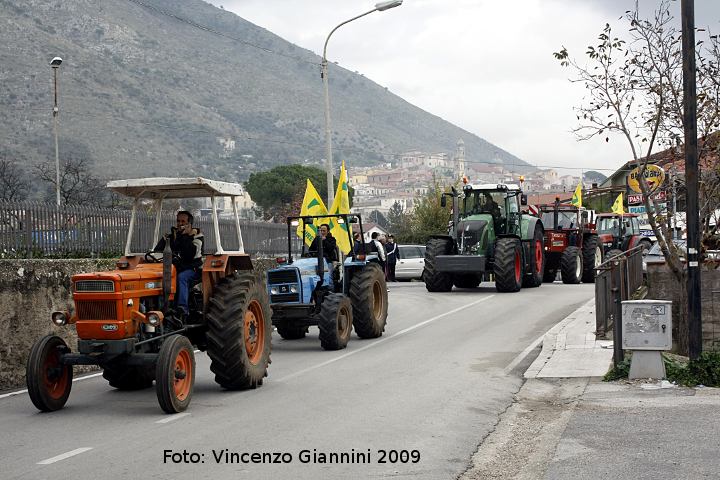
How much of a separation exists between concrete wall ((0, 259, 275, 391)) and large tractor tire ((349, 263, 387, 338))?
3.93m

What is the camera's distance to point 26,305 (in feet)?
46.2

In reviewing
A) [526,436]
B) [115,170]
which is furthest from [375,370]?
[115,170]

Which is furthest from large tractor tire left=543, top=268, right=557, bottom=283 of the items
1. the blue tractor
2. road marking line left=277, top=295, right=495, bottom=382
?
the blue tractor

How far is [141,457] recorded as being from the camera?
859 cm

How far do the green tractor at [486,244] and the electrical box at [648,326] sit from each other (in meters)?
14.6

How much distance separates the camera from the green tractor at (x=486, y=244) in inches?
1075

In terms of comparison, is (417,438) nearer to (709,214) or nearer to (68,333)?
(68,333)

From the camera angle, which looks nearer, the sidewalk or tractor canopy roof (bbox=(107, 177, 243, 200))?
the sidewalk

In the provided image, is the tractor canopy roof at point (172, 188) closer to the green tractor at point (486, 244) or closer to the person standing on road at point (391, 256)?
the green tractor at point (486, 244)

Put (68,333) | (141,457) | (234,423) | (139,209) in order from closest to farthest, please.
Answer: (141,457), (234,423), (139,209), (68,333)

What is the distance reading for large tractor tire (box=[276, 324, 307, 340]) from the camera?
18.3 metres

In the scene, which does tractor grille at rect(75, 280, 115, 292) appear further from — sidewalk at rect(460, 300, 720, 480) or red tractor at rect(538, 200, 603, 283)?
red tractor at rect(538, 200, 603, 283)

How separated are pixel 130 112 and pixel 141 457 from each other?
134506 millimetres

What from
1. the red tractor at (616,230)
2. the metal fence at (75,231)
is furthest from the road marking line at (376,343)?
the red tractor at (616,230)
